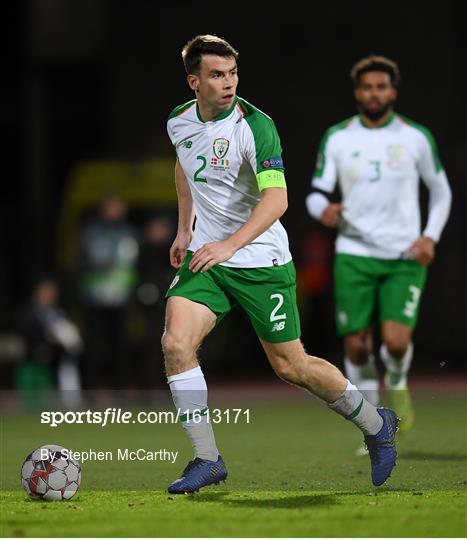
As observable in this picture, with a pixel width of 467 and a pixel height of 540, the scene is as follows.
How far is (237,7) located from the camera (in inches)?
875

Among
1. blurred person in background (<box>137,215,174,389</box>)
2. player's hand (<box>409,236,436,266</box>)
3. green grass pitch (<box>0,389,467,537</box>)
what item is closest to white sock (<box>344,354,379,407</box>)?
green grass pitch (<box>0,389,467,537</box>)

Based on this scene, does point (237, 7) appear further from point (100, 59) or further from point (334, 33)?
point (100, 59)

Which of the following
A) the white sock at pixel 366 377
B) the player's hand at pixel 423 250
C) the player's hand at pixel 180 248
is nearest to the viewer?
the player's hand at pixel 180 248

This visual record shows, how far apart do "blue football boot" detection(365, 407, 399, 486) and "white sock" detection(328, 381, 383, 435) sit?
0.12 feet

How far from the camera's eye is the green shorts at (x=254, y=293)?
824cm

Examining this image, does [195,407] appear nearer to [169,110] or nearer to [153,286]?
[153,286]

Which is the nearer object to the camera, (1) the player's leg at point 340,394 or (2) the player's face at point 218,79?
(2) the player's face at point 218,79

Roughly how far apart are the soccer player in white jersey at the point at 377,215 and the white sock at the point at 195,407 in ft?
9.13

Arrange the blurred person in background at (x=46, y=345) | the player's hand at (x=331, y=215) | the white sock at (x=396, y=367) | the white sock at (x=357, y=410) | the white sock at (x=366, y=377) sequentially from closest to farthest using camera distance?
the white sock at (x=357, y=410) → the player's hand at (x=331, y=215) → the white sock at (x=366, y=377) → the white sock at (x=396, y=367) → the blurred person in background at (x=46, y=345)

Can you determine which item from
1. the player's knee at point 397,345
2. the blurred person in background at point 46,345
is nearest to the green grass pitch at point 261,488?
the player's knee at point 397,345

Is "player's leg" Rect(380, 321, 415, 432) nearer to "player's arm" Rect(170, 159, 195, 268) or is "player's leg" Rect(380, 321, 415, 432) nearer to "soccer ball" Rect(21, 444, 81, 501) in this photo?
→ "player's arm" Rect(170, 159, 195, 268)

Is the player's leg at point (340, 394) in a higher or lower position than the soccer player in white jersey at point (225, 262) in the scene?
lower

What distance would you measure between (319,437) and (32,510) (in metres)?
4.46

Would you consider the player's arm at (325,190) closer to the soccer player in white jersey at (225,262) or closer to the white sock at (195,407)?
the soccer player in white jersey at (225,262)
